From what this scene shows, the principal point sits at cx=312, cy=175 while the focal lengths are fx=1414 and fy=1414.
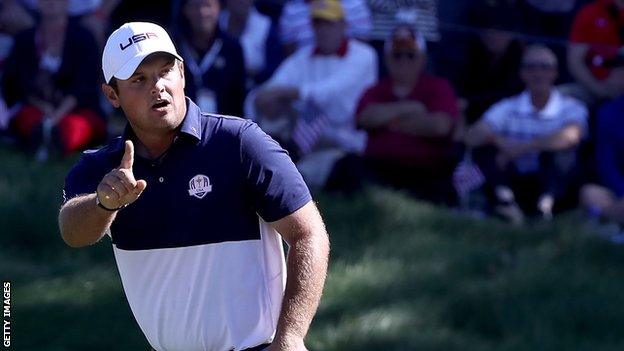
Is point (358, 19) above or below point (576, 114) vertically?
above

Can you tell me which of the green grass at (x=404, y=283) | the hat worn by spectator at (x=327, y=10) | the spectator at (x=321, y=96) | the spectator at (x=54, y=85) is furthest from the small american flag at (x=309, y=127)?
the spectator at (x=54, y=85)

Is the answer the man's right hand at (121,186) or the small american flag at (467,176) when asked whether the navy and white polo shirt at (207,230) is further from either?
the small american flag at (467,176)

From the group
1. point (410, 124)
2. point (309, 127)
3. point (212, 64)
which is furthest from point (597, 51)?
point (212, 64)

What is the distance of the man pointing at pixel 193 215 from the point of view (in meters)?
4.71

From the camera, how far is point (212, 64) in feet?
34.6

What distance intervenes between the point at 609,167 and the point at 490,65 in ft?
3.89

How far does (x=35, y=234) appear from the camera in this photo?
1009cm

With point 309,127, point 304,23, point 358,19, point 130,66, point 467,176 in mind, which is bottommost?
point 467,176

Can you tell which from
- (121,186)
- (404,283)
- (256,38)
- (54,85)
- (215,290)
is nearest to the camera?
(121,186)

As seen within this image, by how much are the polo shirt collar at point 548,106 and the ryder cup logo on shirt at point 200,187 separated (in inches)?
216

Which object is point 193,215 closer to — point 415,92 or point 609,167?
point 415,92

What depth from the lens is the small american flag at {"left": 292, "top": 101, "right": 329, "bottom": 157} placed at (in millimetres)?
10281

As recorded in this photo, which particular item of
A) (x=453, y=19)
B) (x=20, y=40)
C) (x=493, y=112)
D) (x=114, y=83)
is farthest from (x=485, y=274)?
(x=114, y=83)

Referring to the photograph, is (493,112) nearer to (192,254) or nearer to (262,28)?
(262,28)
